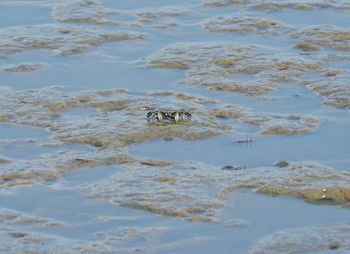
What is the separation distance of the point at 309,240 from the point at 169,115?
75.1 inches

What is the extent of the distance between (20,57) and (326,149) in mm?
2873

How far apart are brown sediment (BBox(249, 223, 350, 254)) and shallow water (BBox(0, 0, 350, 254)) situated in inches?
0.4

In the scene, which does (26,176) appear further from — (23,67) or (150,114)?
(23,67)

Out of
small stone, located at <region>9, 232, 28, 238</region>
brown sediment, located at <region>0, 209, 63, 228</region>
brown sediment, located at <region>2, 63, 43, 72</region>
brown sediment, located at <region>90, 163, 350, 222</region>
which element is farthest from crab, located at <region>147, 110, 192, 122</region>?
small stone, located at <region>9, 232, 28, 238</region>

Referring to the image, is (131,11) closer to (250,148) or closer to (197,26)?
(197,26)

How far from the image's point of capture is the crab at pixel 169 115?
7.46m

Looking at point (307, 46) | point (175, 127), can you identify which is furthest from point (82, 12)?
point (175, 127)

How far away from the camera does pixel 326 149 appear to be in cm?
Answer: 714

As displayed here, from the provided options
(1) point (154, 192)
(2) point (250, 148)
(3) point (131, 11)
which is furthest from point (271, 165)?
(3) point (131, 11)

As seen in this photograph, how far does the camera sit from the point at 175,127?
7.43m

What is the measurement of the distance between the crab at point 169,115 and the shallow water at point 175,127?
1.8 inches

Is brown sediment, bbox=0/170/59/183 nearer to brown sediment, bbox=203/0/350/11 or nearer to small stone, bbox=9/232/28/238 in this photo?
small stone, bbox=9/232/28/238

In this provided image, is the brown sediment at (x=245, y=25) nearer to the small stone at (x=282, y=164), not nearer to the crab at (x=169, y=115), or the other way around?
the crab at (x=169, y=115)

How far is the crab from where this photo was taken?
7.46m
